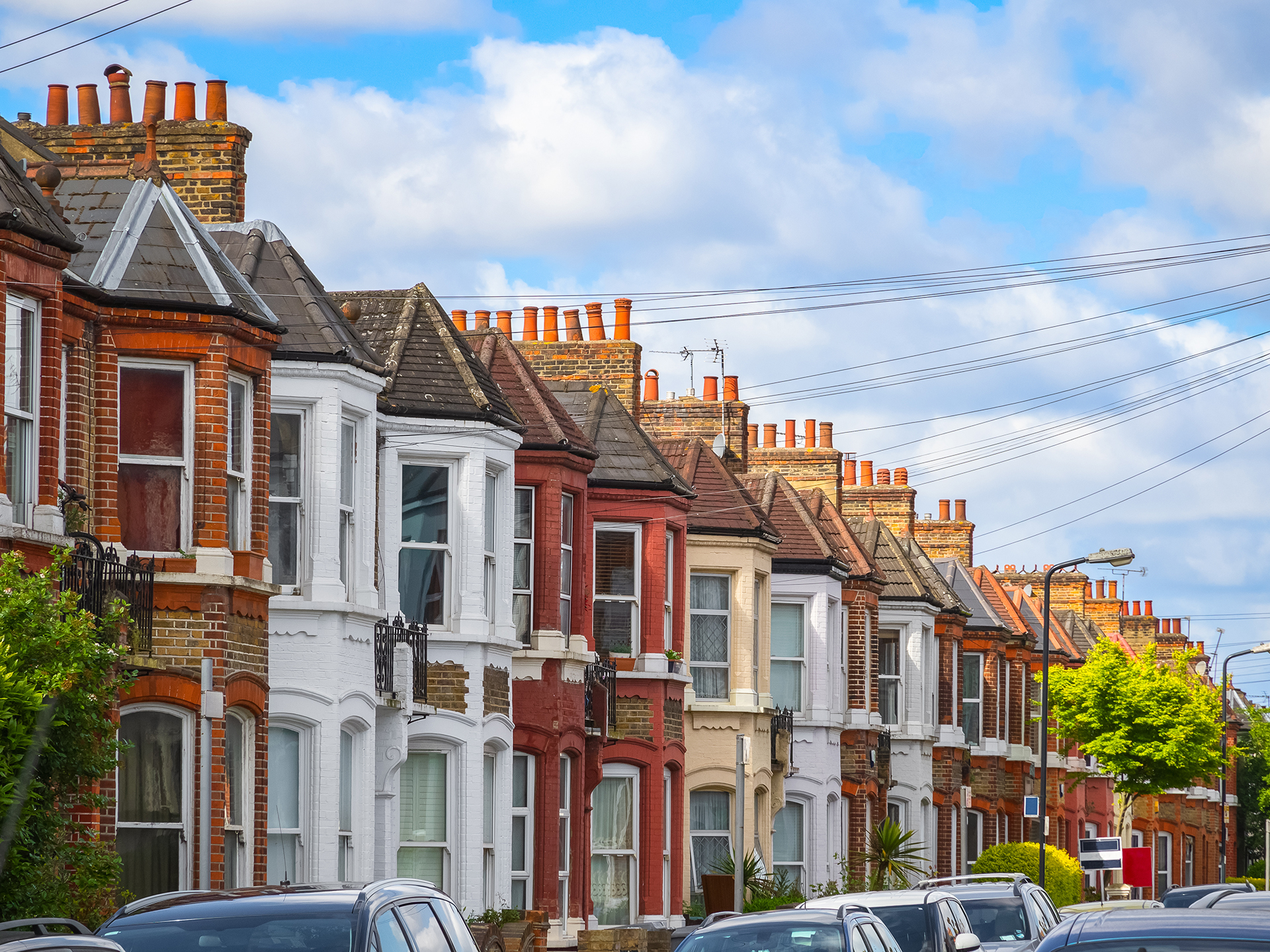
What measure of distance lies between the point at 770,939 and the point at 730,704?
825 inches

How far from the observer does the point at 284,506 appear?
67.9ft

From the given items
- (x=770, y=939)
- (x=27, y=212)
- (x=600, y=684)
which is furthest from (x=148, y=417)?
(x=600, y=684)

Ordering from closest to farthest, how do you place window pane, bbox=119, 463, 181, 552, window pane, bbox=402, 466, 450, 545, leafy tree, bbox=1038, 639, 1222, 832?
1. window pane, bbox=119, 463, 181, 552
2. window pane, bbox=402, 466, 450, 545
3. leafy tree, bbox=1038, 639, 1222, 832

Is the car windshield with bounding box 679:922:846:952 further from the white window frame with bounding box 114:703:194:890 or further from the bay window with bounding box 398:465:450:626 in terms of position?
the bay window with bounding box 398:465:450:626

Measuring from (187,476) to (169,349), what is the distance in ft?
3.97

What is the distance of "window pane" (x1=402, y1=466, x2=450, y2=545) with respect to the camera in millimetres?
24344

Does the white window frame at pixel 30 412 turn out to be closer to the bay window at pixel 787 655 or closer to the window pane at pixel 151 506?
the window pane at pixel 151 506

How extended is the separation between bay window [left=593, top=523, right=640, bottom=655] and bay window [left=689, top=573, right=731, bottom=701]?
3.59 metres

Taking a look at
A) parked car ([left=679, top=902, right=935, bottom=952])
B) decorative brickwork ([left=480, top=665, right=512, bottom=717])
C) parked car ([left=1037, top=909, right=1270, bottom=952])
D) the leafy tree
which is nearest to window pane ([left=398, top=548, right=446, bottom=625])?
decorative brickwork ([left=480, top=665, right=512, bottom=717])

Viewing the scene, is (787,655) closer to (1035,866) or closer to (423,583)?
(1035,866)

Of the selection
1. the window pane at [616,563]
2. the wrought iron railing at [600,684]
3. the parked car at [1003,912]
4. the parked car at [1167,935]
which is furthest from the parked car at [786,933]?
the window pane at [616,563]

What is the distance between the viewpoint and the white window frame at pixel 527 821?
26141mm

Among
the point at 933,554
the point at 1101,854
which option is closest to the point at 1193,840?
the point at 933,554

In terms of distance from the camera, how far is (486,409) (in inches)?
958
